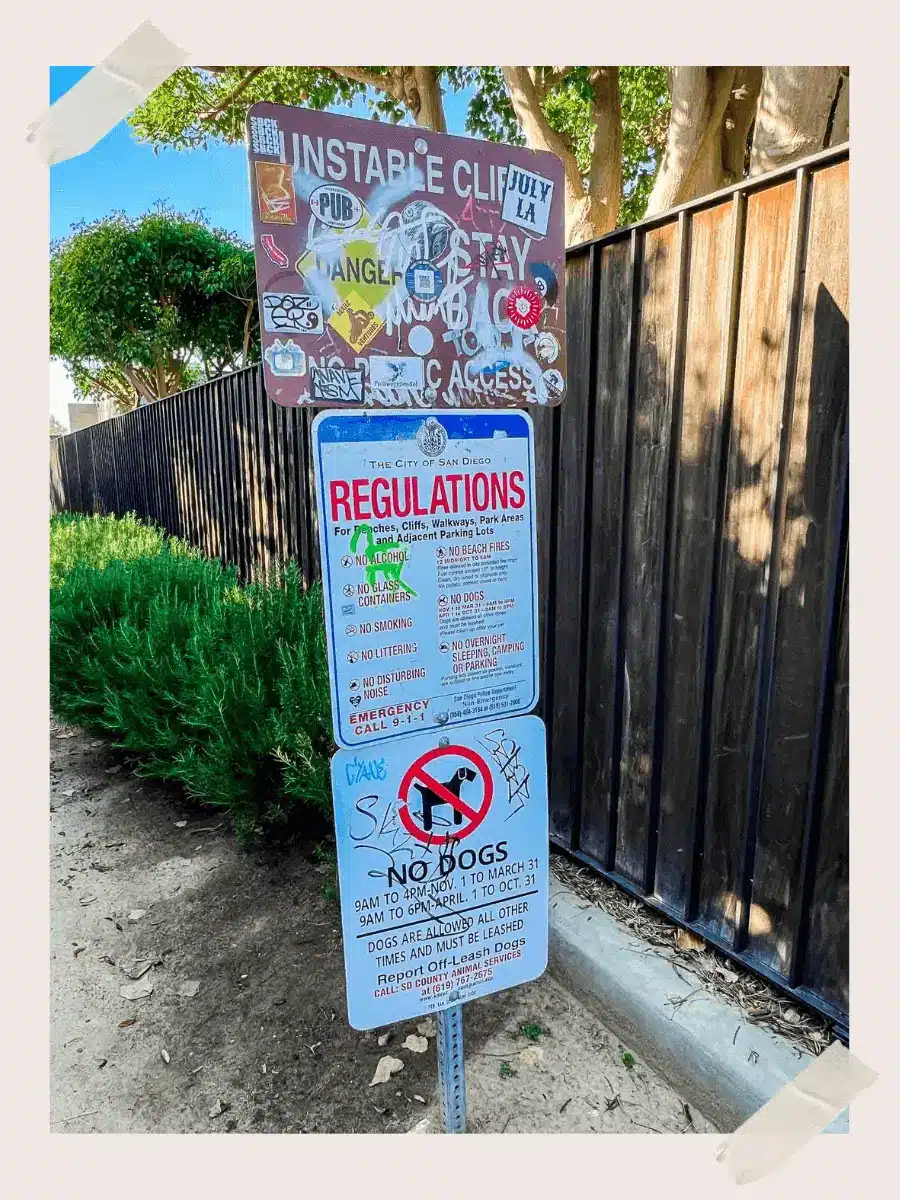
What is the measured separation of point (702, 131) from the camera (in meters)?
4.44

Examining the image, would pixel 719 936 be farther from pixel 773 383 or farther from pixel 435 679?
pixel 773 383

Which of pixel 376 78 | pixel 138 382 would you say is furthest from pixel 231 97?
pixel 138 382

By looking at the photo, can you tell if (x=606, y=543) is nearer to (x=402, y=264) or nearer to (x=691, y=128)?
(x=402, y=264)

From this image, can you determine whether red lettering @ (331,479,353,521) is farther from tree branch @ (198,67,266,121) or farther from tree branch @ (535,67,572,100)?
tree branch @ (198,67,266,121)

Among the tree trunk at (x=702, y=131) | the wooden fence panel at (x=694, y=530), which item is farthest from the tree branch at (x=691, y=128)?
the wooden fence panel at (x=694, y=530)

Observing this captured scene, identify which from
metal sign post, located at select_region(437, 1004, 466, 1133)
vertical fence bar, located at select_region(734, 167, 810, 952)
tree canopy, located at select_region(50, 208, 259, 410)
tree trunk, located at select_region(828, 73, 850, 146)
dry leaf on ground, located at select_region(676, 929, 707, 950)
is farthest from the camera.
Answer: tree canopy, located at select_region(50, 208, 259, 410)

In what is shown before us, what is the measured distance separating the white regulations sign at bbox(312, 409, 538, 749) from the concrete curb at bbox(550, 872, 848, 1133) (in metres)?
1.16

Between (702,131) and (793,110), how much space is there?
1.15m

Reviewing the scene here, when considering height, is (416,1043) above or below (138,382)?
below

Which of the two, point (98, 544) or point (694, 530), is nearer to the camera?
point (694, 530)

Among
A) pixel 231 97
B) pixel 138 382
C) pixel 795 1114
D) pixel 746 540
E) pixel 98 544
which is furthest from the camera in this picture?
pixel 138 382

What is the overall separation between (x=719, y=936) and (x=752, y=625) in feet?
3.48

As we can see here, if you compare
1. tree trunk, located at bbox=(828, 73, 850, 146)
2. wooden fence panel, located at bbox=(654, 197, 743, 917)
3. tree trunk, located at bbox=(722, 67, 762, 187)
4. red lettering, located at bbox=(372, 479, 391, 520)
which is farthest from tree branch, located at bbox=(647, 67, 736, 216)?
red lettering, located at bbox=(372, 479, 391, 520)

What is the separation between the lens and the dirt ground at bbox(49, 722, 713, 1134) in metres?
2.18
